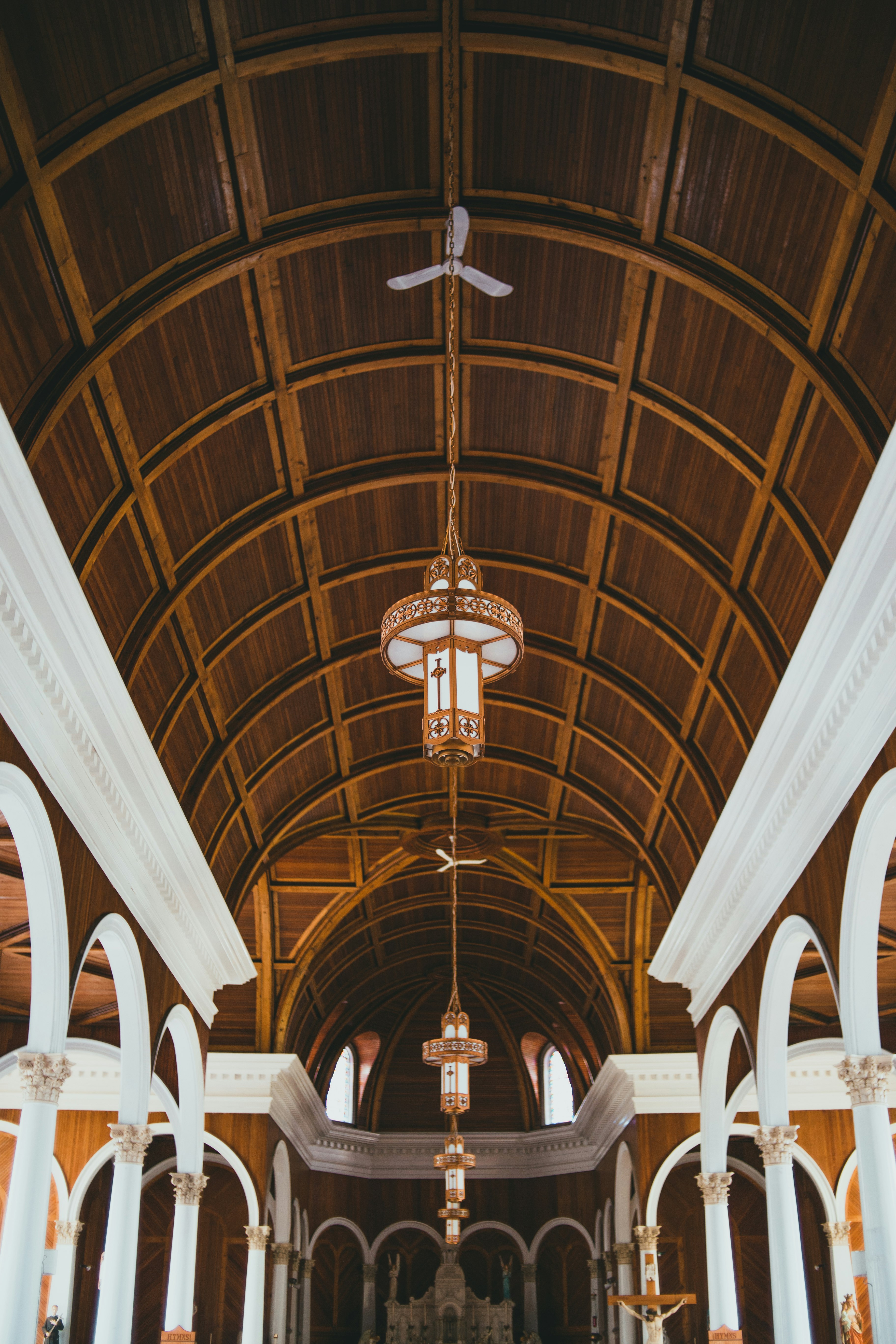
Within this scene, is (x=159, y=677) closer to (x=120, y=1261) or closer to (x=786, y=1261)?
(x=120, y=1261)

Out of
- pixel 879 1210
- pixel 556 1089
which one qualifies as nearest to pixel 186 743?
pixel 879 1210

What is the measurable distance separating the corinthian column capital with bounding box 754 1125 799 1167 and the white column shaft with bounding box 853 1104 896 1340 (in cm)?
395

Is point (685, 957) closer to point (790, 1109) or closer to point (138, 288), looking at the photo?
point (790, 1109)

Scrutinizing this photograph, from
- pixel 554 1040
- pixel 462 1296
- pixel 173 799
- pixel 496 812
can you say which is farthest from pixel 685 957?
pixel 462 1296

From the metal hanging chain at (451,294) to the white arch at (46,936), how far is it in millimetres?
4488

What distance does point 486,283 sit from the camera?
29.9ft

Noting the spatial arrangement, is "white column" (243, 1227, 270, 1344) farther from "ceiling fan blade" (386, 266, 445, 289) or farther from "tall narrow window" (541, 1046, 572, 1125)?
"ceiling fan blade" (386, 266, 445, 289)

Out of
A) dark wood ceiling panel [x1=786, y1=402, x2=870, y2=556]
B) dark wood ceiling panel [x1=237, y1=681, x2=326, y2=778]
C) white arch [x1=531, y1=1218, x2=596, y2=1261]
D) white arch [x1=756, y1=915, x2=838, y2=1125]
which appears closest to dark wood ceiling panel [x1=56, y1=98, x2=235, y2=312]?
dark wood ceiling panel [x1=786, y1=402, x2=870, y2=556]

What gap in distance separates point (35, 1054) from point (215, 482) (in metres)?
6.14

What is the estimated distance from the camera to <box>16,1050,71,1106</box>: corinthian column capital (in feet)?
Result: 35.0

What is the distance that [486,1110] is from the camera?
36.8 m

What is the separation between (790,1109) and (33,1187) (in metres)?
18.9

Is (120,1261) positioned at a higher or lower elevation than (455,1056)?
lower

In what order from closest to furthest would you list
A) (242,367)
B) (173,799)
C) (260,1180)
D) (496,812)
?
(242,367) < (173,799) < (496,812) < (260,1180)
